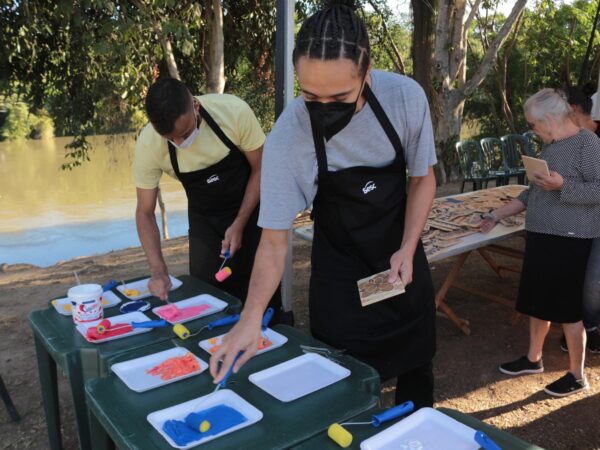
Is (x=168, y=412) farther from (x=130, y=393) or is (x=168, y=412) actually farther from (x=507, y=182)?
(x=507, y=182)

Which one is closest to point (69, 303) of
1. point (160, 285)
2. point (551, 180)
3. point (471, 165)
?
point (160, 285)

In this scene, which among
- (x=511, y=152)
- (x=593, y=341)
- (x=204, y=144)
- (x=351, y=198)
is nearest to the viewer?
(x=351, y=198)

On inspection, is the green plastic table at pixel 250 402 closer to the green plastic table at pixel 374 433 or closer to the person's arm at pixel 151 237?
the green plastic table at pixel 374 433

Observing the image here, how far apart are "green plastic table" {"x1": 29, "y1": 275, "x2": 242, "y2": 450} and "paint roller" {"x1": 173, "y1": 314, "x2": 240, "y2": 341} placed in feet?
0.12

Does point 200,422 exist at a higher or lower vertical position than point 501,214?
lower

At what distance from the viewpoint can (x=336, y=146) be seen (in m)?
1.46

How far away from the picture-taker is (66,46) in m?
7.33

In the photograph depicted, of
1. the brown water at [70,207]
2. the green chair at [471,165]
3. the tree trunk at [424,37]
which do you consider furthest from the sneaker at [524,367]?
the brown water at [70,207]

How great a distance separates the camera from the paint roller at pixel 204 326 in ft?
5.44

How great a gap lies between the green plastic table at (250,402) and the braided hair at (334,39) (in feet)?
2.62

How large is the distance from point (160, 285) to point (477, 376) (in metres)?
1.89

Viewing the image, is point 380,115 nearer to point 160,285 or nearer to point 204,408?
point 204,408

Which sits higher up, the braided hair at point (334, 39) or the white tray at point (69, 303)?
the braided hair at point (334, 39)

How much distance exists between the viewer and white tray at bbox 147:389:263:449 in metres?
1.14
